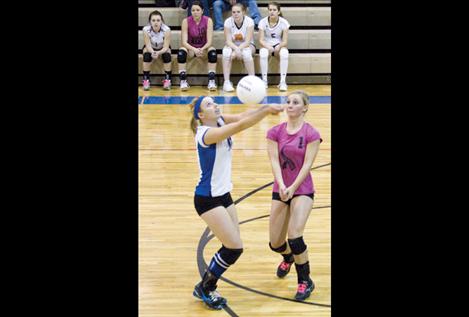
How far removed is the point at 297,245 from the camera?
18.4ft

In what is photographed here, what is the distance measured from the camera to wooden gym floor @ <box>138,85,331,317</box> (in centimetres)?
571

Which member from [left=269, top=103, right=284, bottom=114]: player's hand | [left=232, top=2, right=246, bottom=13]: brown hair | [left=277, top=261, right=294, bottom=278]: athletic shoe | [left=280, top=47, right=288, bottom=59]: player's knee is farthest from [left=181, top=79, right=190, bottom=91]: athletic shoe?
[left=269, top=103, right=284, bottom=114]: player's hand

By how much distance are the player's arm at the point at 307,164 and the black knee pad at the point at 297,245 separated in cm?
40

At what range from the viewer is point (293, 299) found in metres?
5.76

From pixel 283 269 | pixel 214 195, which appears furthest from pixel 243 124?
pixel 283 269

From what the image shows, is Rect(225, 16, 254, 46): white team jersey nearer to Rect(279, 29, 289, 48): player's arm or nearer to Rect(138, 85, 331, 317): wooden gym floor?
Rect(279, 29, 289, 48): player's arm

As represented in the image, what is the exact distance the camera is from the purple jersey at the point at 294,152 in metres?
5.67

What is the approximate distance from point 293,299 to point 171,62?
425 inches

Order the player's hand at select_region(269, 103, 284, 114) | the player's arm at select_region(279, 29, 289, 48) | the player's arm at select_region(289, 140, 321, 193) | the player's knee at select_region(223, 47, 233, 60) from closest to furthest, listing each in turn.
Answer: the player's hand at select_region(269, 103, 284, 114) < the player's arm at select_region(289, 140, 321, 193) < the player's knee at select_region(223, 47, 233, 60) < the player's arm at select_region(279, 29, 289, 48)

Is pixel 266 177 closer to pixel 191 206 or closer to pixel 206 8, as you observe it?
pixel 191 206

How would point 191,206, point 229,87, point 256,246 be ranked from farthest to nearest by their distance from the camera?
point 229,87, point 191,206, point 256,246

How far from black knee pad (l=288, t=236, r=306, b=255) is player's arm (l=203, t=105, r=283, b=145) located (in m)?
1.06

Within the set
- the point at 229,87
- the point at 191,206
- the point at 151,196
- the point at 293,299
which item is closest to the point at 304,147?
the point at 293,299

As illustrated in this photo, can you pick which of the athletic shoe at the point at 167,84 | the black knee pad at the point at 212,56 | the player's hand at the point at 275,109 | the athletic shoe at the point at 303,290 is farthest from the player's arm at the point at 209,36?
the player's hand at the point at 275,109
